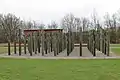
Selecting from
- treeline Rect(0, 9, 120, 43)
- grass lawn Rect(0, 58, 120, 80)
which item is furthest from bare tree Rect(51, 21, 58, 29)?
grass lawn Rect(0, 58, 120, 80)

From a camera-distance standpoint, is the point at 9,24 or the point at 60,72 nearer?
the point at 60,72

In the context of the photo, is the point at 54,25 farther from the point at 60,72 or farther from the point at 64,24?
the point at 60,72

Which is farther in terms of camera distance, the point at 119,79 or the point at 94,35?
the point at 94,35

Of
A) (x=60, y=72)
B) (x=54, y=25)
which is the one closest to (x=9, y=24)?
(x=54, y=25)

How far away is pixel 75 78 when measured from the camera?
31.0 ft

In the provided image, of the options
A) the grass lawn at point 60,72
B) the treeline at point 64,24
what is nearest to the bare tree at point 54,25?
the treeline at point 64,24

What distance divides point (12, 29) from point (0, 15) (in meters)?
6.69

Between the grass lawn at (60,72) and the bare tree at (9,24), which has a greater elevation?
the bare tree at (9,24)

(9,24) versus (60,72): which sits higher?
(9,24)

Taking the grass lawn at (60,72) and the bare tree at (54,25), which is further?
the bare tree at (54,25)

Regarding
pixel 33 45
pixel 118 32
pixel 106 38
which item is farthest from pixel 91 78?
pixel 118 32

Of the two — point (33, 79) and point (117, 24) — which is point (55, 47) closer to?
point (33, 79)

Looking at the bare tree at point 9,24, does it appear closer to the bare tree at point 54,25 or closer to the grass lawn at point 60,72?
the bare tree at point 54,25

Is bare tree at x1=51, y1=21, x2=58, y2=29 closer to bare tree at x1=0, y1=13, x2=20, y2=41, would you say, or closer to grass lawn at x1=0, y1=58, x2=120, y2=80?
bare tree at x1=0, y1=13, x2=20, y2=41
